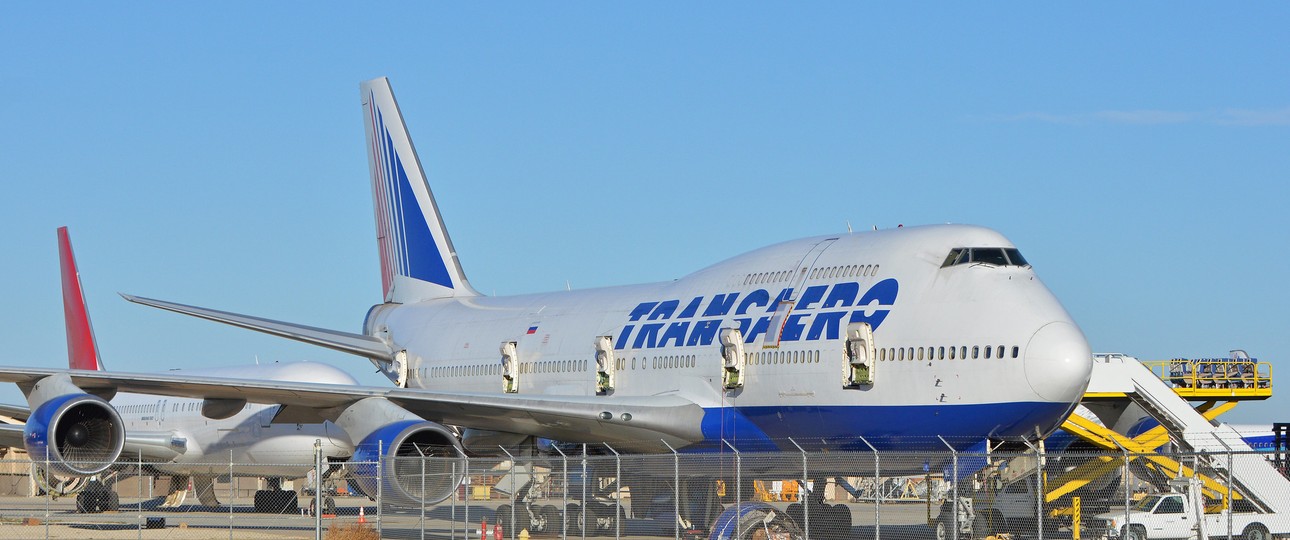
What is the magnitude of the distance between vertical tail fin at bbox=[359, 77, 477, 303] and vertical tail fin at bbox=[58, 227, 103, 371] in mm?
10612

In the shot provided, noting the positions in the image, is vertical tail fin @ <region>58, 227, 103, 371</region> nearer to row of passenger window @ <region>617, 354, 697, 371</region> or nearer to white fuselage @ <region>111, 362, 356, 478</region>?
white fuselage @ <region>111, 362, 356, 478</region>

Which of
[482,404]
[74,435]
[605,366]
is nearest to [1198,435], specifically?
[605,366]

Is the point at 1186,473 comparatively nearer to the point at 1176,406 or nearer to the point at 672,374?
the point at 1176,406

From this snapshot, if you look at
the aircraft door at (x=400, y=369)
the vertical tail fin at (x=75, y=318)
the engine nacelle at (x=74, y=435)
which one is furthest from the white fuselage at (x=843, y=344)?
the vertical tail fin at (x=75, y=318)

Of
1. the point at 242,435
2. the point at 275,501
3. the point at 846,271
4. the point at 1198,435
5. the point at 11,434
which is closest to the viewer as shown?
the point at 846,271

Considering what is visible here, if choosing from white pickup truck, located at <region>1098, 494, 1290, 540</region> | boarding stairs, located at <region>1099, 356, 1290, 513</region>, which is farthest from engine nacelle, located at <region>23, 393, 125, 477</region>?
boarding stairs, located at <region>1099, 356, 1290, 513</region>

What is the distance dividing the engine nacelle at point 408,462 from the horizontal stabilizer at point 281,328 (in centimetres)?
591

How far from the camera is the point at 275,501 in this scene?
3522cm

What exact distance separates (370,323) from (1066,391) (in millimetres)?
19586

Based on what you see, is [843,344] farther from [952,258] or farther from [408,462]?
[408,462]

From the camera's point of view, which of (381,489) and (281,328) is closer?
(381,489)

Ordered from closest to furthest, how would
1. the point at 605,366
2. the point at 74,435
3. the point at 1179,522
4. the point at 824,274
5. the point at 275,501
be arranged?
the point at 824,274, the point at 1179,522, the point at 74,435, the point at 605,366, the point at 275,501

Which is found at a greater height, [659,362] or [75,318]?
[75,318]

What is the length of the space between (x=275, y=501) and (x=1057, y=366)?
22230mm
